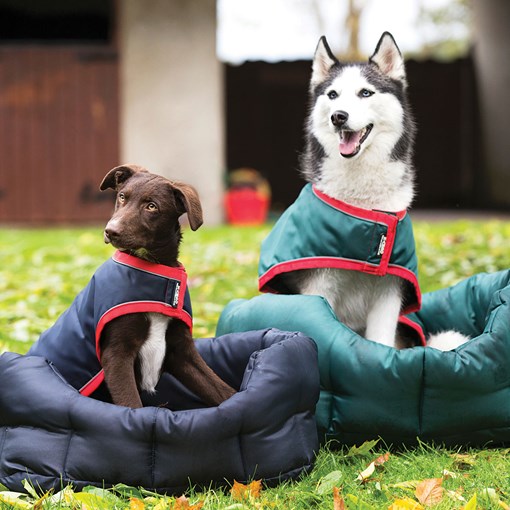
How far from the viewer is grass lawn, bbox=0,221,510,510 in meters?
2.25

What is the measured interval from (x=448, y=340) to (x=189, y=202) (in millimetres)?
1542

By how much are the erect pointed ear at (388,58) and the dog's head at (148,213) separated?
1169mm

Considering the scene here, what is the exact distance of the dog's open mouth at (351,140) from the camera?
10.3 feet

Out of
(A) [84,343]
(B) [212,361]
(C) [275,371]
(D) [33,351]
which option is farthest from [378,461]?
(D) [33,351]

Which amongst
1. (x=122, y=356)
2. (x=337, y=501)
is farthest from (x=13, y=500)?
(x=337, y=501)

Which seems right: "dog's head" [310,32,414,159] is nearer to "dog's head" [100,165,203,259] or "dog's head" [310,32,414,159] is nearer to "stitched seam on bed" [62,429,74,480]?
"dog's head" [100,165,203,259]

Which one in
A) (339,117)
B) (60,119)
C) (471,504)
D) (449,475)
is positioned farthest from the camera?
(60,119)

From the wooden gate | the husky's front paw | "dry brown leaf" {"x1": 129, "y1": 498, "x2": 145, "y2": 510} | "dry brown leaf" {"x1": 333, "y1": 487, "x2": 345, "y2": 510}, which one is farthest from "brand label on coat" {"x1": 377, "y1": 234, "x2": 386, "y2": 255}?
the wooden gate

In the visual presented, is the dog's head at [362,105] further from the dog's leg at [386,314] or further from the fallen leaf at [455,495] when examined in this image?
the fallen leaf at [455,495]

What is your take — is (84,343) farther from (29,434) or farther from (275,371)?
(275,371)

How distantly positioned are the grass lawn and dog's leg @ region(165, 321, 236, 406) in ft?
1.41

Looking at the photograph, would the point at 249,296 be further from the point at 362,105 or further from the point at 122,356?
the point at 122,356

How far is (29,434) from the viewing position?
2443mm

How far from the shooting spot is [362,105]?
3143 mm
